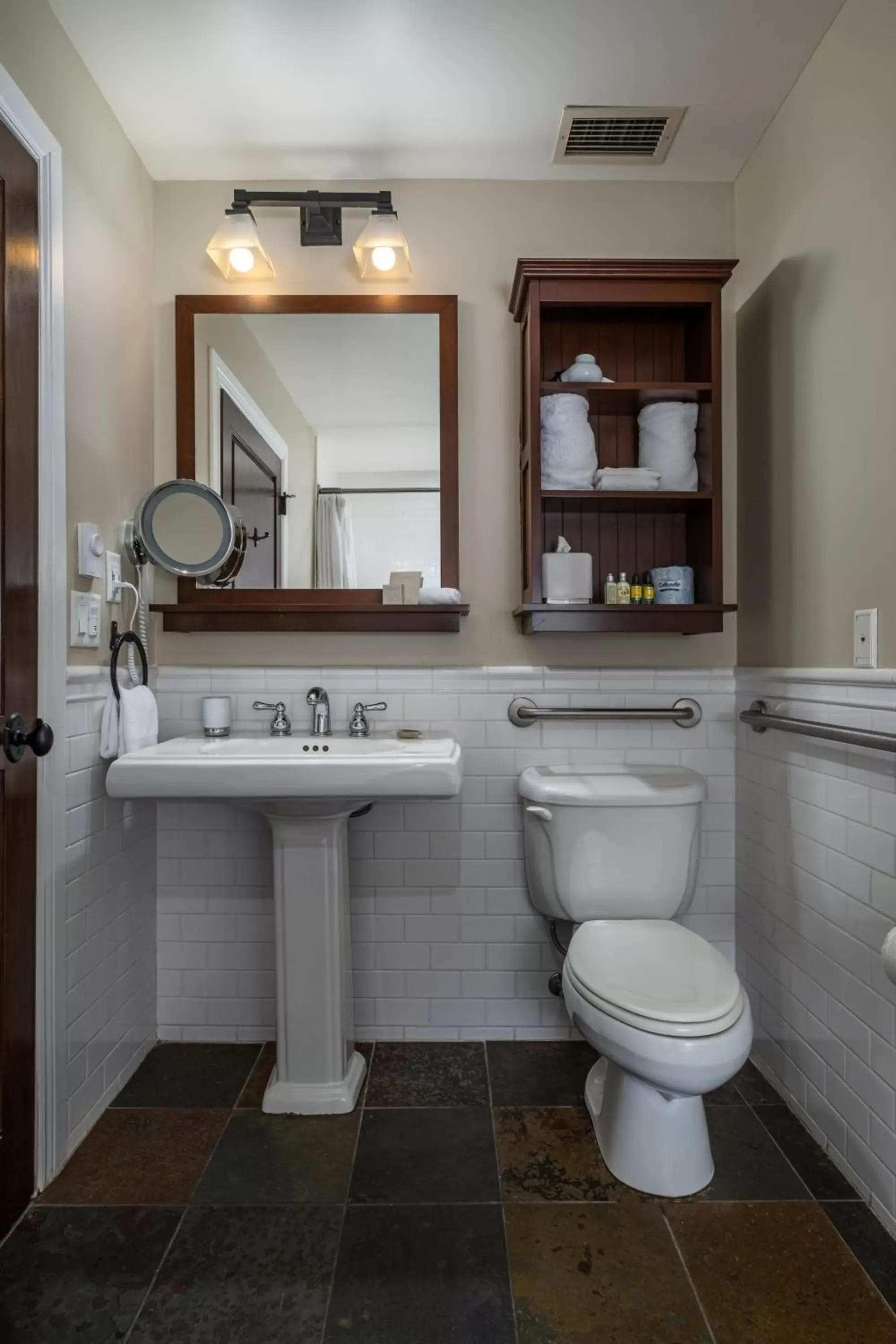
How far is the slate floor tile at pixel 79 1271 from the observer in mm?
1279

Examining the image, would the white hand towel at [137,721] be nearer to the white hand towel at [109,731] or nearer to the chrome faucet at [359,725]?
the white hand towel at [109,731]

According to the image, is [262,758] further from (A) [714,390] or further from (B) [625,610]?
(A) [714,390]

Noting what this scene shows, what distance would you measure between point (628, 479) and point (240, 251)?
1.21 metres

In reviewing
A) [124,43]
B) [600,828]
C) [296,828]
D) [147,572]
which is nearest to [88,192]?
[124,43]

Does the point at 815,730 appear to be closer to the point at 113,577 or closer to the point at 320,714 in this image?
the point at 320,714

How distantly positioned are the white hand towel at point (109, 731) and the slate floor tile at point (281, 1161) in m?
0.91

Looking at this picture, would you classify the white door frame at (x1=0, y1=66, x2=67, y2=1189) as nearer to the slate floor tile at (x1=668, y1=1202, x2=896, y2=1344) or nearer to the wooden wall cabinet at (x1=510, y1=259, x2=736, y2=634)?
the wooden wall cabinet at (x1=510, y1=259, x2=736, y2=634)


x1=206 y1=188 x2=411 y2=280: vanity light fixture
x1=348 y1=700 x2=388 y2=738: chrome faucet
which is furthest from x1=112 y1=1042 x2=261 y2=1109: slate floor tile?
x1=206 y1=188 x2=411 y2=280: vanity light fixture

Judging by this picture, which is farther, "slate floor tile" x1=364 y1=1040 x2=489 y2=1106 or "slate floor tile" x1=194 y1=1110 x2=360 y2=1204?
"slate floor tile" x1=364 y1=1040 x2=489 y2=1106

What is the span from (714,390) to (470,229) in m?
0.83

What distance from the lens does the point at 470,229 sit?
218cm

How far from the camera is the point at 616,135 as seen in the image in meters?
2.02

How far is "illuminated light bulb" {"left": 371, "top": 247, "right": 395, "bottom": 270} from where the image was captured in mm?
2090

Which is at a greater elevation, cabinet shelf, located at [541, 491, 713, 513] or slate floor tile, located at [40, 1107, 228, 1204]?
cabinet shelf, located at [541, 491, 713, 513]
